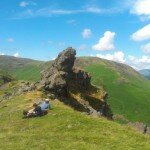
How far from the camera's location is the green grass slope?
134 ft

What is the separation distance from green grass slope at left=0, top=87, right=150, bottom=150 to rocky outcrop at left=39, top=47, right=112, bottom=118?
1185 cm

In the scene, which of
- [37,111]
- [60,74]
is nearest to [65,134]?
[37,111]

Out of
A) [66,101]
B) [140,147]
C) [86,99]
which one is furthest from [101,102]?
[140,147]

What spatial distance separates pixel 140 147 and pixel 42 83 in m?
33.5

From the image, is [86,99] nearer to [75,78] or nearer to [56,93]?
[75,78]

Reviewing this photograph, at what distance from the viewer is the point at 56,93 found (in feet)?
220

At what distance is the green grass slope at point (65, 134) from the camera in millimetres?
40906

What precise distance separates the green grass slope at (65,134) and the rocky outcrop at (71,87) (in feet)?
38.9

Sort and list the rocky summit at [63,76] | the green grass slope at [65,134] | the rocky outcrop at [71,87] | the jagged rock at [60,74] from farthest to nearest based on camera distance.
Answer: the rocky outcrop at [71,87] < the rocky summit at [63,76] < the jagged rock at [60,74] < the green grass slope at [65,134]

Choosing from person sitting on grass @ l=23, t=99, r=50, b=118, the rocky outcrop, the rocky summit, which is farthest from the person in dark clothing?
the rocky summit

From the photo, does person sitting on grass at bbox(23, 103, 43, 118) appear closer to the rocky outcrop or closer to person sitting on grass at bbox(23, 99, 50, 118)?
person sitting on grass at bbox(23, 99, 50, 118)

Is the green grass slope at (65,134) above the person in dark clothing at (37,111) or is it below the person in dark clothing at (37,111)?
below

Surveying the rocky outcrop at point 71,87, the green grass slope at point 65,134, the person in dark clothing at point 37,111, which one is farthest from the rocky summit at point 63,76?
the person in dark clothing at point 37,111

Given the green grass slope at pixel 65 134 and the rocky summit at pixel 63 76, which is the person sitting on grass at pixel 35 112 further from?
the rocky summit at pixel 63 76
